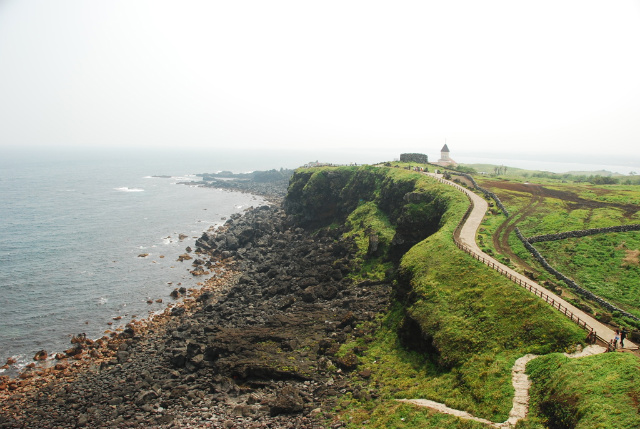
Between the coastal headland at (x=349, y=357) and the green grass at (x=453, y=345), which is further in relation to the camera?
the coastal headland at (x=349, y=357)

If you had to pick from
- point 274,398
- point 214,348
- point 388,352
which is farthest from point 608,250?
point 214,348

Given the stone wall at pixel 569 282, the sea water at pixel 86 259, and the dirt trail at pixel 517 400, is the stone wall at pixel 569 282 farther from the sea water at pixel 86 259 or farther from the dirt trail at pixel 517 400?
the sea water at pixel 86 259

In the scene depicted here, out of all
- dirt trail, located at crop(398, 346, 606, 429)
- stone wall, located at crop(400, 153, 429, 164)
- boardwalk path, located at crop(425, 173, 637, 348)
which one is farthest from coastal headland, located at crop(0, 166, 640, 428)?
stone wall, located at crop(400, 153, 429, 164)

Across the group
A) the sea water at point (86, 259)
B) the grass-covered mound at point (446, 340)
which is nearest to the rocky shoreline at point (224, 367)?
the grass-covered mound at point (446, 340)

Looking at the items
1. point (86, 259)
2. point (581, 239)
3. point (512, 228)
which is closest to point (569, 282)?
point (581, 239)

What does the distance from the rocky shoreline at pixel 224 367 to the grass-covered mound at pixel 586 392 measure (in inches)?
491

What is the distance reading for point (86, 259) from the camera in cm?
7412

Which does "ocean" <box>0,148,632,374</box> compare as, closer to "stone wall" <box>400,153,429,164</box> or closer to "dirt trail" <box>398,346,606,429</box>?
"dirt trail" <box>398,346,606,429</box>

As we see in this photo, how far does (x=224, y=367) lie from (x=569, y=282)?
114 feet

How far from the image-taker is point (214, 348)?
3800cm

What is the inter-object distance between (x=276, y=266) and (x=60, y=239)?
2294 inches

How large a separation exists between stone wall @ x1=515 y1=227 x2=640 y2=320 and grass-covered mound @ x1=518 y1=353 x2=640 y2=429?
989cm

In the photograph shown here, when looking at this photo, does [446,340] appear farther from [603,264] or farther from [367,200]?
[367,200]

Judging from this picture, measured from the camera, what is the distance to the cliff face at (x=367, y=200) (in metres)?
56.6
